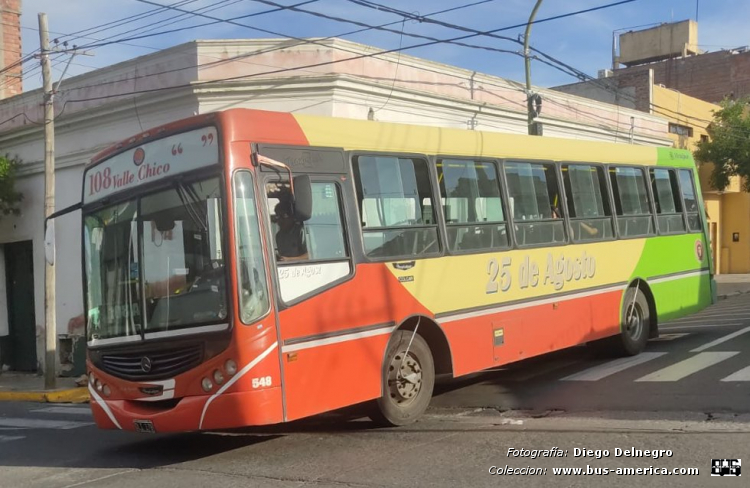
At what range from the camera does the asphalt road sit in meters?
6.25

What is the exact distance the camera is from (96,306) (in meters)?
7.89

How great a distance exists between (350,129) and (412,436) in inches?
124

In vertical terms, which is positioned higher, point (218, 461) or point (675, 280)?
point (675, 280)

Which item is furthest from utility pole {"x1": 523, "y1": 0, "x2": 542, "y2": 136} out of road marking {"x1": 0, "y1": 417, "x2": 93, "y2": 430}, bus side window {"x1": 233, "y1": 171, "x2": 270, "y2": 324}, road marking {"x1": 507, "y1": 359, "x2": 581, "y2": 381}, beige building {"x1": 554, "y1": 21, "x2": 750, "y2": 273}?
bus side window {"x1": 233, "y1": 171, "x2": 270, "y2": 324}

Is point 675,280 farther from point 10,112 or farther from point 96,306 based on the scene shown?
point 10,112

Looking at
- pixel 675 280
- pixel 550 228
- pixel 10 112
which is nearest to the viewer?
pixel 550 228

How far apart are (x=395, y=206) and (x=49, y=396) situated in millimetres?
9694

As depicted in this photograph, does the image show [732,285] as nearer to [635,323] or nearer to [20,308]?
[635,323]

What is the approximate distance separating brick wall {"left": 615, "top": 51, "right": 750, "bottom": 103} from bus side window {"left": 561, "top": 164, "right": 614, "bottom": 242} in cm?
3213

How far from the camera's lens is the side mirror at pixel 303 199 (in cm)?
700

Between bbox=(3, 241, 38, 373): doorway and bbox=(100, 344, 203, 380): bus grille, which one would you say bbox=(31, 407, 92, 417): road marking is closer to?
bbox=(100, 344, 203, 380): bus grille

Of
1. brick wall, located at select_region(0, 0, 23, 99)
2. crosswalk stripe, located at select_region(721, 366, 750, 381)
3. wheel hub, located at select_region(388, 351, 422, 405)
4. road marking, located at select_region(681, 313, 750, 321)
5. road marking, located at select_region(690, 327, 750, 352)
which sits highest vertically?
brick wall, located at select_region(0, 0, 23, 99)

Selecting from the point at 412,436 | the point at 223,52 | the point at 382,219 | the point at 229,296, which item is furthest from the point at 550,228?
the point at 223,52

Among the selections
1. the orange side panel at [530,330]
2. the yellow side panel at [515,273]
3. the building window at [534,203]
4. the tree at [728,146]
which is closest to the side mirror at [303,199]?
the yellow side panel at [515,273]
